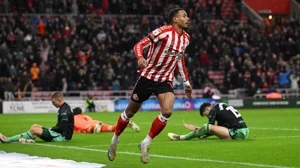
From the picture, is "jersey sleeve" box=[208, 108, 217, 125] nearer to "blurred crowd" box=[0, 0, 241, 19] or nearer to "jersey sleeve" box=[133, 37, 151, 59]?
"jersey sleeve" box=[133, 37, 151, 59]

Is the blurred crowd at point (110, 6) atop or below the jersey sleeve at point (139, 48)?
atop

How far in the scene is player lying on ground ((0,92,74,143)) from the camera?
47.2 ft

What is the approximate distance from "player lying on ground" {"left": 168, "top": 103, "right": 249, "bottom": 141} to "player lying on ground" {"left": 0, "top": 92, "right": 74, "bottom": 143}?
9.38ft

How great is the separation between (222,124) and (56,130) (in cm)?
379

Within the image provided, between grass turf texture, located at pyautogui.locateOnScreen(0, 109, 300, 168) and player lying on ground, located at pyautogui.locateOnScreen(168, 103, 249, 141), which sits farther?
player lying on ground, located at pyautogui.locateOnScreen(168, 103, 249, 141)

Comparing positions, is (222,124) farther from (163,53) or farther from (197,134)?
(163,53)

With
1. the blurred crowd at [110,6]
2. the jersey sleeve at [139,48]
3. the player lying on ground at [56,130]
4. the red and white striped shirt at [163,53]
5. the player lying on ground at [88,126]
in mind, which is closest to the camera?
the jersey sleeve at [139,48]

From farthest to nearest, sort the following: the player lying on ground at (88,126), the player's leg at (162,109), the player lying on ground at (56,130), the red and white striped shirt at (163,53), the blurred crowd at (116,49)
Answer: the blurred crowd at (116,49) < the player lying on ground at (88,126) < the player lying on ground at (56,130) < the red and white striped shirt at (163,53) < the player's leg at (162,109)

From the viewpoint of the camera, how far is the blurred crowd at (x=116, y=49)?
34.3 m

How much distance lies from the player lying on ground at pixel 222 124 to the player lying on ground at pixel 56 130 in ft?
9.38

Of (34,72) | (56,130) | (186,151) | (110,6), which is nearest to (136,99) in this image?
(186,151)

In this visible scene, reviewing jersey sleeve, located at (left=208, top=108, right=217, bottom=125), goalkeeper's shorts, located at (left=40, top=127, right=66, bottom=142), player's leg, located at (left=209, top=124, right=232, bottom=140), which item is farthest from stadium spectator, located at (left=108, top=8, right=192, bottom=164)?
goalkeeper's shorts, located at (left=40, top=127, right=66, bottom=142)

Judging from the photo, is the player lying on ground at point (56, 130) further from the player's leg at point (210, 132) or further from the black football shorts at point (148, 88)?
the black football shorts at point (148, 88)

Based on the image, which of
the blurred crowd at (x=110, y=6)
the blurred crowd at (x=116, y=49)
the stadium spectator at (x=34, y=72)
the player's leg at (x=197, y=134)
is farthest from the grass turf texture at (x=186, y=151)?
the blurred crowd at (x=110, y=6)
